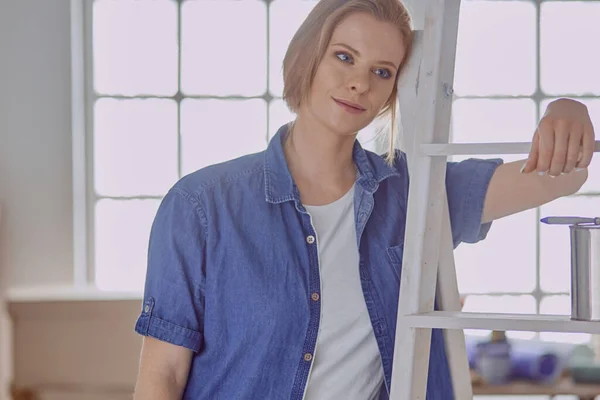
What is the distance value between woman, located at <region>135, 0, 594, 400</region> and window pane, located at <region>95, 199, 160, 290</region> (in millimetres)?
2405

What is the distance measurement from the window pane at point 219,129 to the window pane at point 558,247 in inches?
55.5

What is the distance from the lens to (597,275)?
1400 mm

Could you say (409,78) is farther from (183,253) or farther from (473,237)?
(183,253)

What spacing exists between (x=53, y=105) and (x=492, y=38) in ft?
6.66

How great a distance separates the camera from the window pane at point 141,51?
407cm

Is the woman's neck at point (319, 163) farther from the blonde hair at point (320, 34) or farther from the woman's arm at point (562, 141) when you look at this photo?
the woman's arm at point (562, 141)

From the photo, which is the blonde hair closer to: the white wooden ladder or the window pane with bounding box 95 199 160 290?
the white wooden ladder

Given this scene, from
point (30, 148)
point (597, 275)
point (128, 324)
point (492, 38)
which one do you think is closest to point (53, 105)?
point (30, 148)

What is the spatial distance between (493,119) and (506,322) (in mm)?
2874

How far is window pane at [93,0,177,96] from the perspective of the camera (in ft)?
13.3

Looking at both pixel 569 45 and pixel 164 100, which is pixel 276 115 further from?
pixel 569 45

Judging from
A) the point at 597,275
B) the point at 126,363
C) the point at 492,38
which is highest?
the point at 492,38

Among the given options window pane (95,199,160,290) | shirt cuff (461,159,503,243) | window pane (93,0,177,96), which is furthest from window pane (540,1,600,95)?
shirt cuff (461,159,503,243)

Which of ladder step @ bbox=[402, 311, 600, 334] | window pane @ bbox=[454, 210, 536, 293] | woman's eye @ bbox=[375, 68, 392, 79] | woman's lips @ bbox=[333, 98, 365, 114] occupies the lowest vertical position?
window pane @ bbox=[454, 210, 536, 293]
